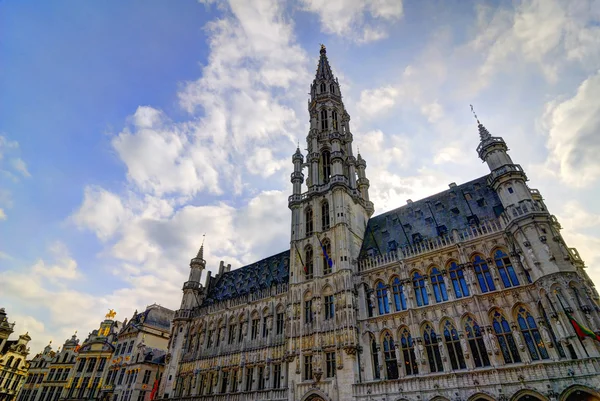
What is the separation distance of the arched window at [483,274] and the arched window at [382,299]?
834cm

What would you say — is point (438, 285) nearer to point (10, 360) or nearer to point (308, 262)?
point (308, 262)

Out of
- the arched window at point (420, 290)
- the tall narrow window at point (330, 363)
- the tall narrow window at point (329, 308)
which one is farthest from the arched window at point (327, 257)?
the arched window at point (420, 290)

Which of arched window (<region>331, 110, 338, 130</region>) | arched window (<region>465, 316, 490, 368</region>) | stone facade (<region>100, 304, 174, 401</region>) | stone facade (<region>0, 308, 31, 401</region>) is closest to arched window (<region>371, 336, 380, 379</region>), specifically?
arched window (<region>465, 316, 490, 368</region>)

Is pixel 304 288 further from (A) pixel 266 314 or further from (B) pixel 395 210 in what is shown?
(B) pixel 395 210

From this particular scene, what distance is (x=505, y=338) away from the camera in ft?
78.8

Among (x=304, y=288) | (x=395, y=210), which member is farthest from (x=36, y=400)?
(x=395, y=210)

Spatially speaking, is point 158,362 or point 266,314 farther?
point 158,362

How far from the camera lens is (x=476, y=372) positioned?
23.5 meters

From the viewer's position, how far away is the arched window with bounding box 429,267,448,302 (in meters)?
28.2

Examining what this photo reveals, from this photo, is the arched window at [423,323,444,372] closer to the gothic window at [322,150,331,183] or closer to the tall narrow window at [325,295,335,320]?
the tall narrow window at [325,295,335,320]

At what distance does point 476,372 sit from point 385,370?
292 inches

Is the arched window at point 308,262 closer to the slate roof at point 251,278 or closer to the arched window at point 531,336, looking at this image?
the slate roof at point 251,278

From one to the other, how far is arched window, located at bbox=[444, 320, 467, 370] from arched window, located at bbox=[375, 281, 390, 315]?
543cm

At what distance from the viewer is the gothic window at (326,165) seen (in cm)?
4542
